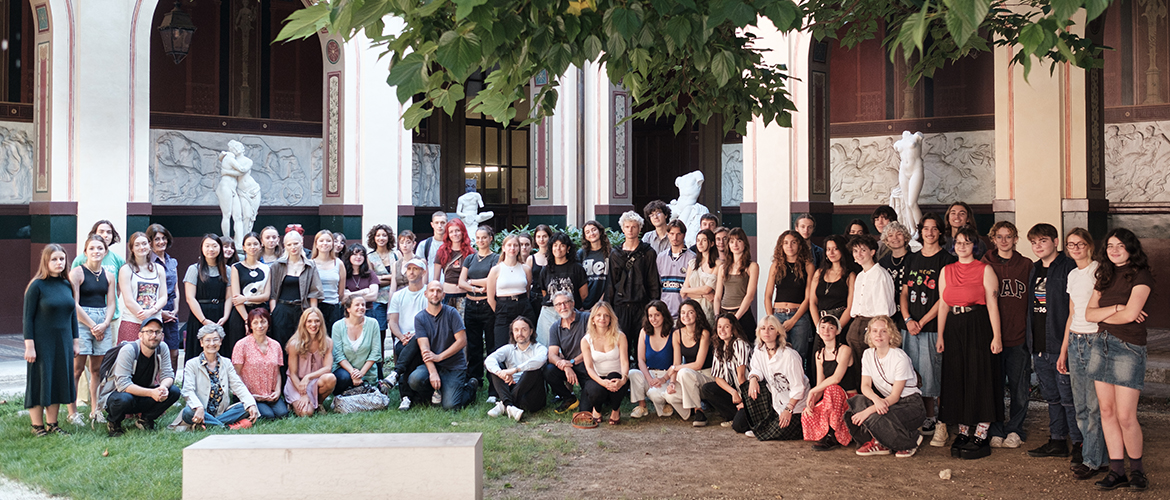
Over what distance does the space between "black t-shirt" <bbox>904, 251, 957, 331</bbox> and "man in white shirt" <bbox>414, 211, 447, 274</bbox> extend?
4.16m

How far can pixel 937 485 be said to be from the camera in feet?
18.1

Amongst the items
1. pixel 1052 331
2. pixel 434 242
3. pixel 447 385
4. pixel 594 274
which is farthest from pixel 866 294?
pixel 434 242

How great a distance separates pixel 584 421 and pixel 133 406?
3.15 meters

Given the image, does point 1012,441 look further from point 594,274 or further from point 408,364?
point 408,364


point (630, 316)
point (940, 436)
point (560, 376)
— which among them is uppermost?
point (630, 316)

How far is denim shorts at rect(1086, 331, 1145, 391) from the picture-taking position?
5.11m

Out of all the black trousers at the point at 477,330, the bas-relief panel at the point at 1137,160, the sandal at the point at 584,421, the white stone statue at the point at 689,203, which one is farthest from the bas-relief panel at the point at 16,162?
the bas-relief panel at the point at 1137,160

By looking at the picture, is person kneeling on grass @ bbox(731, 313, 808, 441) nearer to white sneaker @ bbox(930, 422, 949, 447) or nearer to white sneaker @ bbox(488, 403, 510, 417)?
white sneaker @ bbox(930, 422, 949, 447)

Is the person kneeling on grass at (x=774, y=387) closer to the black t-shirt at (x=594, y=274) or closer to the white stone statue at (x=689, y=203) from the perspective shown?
the black t-shirt at (x=594, y=274)

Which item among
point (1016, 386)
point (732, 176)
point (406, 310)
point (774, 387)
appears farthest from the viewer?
point (732, 176)

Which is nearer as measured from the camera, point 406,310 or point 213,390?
point 213,390

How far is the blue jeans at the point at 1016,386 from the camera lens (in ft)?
20.2

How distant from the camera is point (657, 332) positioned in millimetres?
7520

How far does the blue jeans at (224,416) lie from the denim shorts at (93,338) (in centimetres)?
96
